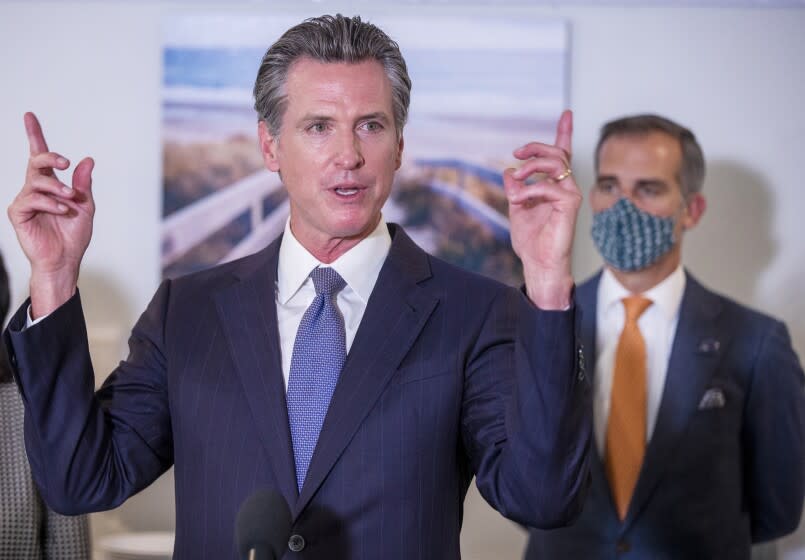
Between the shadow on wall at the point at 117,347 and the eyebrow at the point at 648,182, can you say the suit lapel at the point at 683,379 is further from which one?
the shadow on wall at the point at 117,347

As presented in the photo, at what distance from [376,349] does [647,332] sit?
4.38 feet

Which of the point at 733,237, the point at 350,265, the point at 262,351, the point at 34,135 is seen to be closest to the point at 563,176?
the point at 350,265

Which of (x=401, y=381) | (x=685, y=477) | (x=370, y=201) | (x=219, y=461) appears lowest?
(x=685, y=477)

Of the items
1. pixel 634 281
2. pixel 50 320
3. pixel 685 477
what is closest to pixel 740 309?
pixel 634 281

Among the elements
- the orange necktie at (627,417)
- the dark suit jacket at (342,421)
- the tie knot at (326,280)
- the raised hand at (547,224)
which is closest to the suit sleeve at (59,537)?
the dark suit jacket at (342,421)

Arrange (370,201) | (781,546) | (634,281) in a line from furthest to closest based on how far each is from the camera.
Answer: (781,546), (634,281), (370,201)

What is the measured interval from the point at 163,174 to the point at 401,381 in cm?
201

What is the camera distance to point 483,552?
360 cm

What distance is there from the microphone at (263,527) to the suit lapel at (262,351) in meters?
0.50

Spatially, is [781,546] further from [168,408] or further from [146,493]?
[168,408]

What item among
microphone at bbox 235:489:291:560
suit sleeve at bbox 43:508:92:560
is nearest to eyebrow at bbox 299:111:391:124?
microphone at bbox 235:489:291:560

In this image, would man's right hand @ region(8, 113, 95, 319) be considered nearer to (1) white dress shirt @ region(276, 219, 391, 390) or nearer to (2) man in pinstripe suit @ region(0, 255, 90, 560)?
(1) white dress shirt @ region(276, 219, 391, 390)

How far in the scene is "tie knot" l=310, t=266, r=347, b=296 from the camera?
6.25 ft

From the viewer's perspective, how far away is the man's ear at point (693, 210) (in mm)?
3146
